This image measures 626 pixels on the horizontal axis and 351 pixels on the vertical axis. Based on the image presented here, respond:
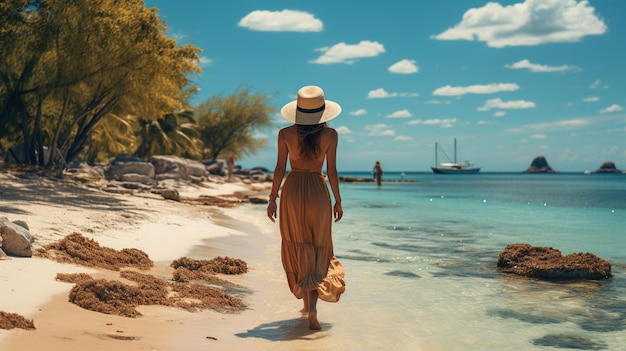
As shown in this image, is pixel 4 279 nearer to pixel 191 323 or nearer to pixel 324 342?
pixel 191 323

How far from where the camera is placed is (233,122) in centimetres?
5759

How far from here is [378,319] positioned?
20.6 ft

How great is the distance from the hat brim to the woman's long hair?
0.08 m

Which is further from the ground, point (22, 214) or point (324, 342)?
point (22, 214)

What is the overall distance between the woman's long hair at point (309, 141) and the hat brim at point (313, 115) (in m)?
0.08

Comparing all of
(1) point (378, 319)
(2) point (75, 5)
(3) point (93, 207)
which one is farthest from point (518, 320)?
(2) point (75, 5)

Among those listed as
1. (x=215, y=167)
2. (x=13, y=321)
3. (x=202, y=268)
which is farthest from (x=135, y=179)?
(x=13, y=321)

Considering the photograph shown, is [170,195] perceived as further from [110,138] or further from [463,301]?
[110,138]

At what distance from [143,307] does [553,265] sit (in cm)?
594

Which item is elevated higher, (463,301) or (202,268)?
(202,268)


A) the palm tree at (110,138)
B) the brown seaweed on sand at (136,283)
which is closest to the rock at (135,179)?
the palm tree at (110,138)

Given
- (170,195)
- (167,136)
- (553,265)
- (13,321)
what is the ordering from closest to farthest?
(13,321) → (553,265) → (170,195) → (167,136)

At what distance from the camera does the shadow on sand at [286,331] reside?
17.5 feet

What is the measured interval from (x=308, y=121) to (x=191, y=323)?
2.01m
